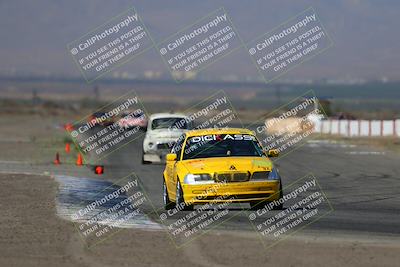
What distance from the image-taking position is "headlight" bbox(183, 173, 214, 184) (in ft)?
51.1

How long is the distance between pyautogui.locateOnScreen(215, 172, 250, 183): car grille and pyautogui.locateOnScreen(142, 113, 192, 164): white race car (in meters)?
14.7

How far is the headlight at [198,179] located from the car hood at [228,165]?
0.25 ft

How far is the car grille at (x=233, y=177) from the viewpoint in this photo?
50.8ft

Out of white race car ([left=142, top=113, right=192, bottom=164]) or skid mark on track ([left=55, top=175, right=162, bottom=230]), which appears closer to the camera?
skid mark on track ([left=55, top=175, right=162, bottom=230])

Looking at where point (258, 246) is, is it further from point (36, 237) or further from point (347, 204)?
point (347, 204)

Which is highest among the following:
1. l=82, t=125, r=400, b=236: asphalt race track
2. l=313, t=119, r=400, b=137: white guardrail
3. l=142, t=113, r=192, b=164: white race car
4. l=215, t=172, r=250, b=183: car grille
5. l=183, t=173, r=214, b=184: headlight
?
l=183, t=173, r=214, b=184: headlight

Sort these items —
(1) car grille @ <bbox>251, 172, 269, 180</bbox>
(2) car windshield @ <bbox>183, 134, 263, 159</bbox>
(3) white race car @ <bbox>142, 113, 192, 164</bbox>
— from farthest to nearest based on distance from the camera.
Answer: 1. (3) white race car @ <bbox>142, 113, 192, 164</bbox>
2. (2) car windshield @ <bbox>183, 134, 263, 159</bbox>
3. (1) car grille @ <bbox>251, 172, 269, 180</bbox>

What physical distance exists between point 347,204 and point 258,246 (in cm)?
599

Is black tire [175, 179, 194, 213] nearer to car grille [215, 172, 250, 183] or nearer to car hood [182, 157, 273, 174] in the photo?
car hood [182, 157, 273, 174]

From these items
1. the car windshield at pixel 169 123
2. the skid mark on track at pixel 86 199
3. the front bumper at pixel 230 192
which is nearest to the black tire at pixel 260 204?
the front bumper at pixel 230 192

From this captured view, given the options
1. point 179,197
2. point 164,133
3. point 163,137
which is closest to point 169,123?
point 164,133

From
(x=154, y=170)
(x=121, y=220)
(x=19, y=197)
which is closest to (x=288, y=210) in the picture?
(x=121, y=220)

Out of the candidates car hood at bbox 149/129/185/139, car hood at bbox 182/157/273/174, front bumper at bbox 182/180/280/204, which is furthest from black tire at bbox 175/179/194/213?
car hood at bbox 149/129/185/139

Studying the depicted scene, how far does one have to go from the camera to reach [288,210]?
15781mm
